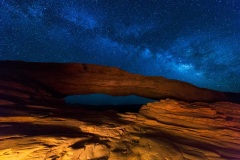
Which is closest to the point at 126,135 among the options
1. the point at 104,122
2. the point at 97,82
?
the point at 104,122

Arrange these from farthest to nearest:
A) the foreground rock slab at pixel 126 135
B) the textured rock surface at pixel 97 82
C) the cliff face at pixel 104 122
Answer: the textured rock surface at pixel 97 82, the cliff face at pixel 104 122, the foreground rock slab at pixel 126 135

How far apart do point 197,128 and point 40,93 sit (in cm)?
806

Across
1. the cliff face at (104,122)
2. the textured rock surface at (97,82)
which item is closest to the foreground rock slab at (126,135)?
the cliff face at (104,122)

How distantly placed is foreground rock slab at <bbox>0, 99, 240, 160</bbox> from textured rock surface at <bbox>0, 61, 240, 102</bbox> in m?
3.10

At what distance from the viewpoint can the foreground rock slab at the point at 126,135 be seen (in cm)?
464

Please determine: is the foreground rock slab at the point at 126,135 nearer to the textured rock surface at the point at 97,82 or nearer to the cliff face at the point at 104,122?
the cliff face at the point at 104,122

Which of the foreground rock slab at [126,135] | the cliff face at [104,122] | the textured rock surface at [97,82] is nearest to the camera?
the foreground rock slab at [126,135]

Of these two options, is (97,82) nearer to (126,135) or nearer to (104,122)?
(104,122)

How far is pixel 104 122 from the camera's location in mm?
7242

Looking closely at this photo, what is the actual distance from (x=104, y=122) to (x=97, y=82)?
5.00m

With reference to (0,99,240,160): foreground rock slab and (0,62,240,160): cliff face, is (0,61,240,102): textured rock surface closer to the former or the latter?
(0,62,240,160): cliff face

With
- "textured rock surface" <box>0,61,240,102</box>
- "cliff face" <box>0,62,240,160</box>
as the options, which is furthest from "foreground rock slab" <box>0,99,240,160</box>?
"textured rock surface" <box>0,61,240,102</box>

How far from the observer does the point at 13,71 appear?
995 cm

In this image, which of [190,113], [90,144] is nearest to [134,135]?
[90,144]
